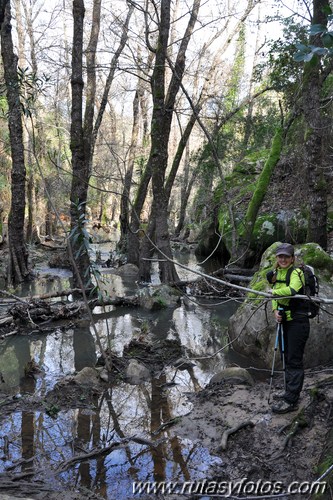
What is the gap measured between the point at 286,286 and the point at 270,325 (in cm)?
230

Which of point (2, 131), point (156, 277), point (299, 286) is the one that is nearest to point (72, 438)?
point (299, 286)

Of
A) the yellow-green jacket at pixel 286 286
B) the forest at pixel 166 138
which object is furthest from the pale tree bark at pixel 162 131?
the yellow-green jacket at pixel 286 286

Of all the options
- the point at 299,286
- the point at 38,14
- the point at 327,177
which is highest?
the point at 38,14

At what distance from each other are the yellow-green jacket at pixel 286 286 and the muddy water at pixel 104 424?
961 millimetres

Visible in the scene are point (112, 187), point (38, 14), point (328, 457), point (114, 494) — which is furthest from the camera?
point (112, 187)

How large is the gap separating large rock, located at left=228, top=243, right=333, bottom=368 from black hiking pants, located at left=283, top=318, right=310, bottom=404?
0.72 meters

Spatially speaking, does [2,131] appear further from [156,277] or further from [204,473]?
[204,473]

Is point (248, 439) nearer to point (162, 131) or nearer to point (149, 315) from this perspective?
point (149, 315)

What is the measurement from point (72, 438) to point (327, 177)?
12278 millimetres

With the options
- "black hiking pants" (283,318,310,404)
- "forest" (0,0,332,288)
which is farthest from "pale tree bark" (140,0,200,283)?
"black hiking pants" (283,318,310,404)

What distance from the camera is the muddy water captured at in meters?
3.71

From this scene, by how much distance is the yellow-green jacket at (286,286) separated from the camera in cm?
407

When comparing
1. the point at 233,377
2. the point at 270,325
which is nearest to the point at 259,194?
the point at 270,325

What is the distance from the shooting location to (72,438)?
4.33 meters
